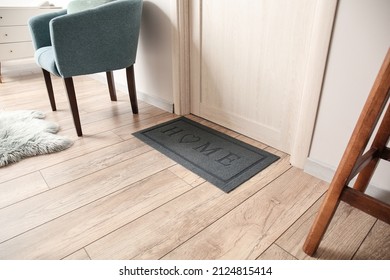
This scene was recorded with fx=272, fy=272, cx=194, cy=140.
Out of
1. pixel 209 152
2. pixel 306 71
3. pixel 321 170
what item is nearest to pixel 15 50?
pixel 209 152

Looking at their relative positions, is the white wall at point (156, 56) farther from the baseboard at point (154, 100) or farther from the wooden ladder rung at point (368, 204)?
the wooden ladder rung at point (368, 204)

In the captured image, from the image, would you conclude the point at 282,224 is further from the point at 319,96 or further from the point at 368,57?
the point at 368,57

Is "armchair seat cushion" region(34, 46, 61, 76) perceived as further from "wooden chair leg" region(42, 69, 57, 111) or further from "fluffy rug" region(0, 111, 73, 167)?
"fluffy rug" region(0, 111, 73, 167)

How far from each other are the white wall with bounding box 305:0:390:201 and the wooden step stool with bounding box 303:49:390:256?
0.61ft

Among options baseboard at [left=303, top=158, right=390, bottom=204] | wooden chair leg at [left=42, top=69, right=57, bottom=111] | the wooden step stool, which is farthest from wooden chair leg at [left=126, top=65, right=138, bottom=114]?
the wooden step stool

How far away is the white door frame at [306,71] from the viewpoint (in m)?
1.02

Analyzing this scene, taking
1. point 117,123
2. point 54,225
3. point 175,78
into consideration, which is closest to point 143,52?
point 175,78

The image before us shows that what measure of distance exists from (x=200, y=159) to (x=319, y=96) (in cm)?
61

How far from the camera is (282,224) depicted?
3.19ft

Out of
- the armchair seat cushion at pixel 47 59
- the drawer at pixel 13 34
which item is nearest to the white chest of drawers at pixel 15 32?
the drawer at pixel 13 34

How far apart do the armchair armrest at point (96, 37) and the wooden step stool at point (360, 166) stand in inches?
50.8

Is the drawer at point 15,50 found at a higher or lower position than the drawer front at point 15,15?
lower

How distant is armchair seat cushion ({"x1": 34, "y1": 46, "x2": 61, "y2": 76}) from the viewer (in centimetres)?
148
